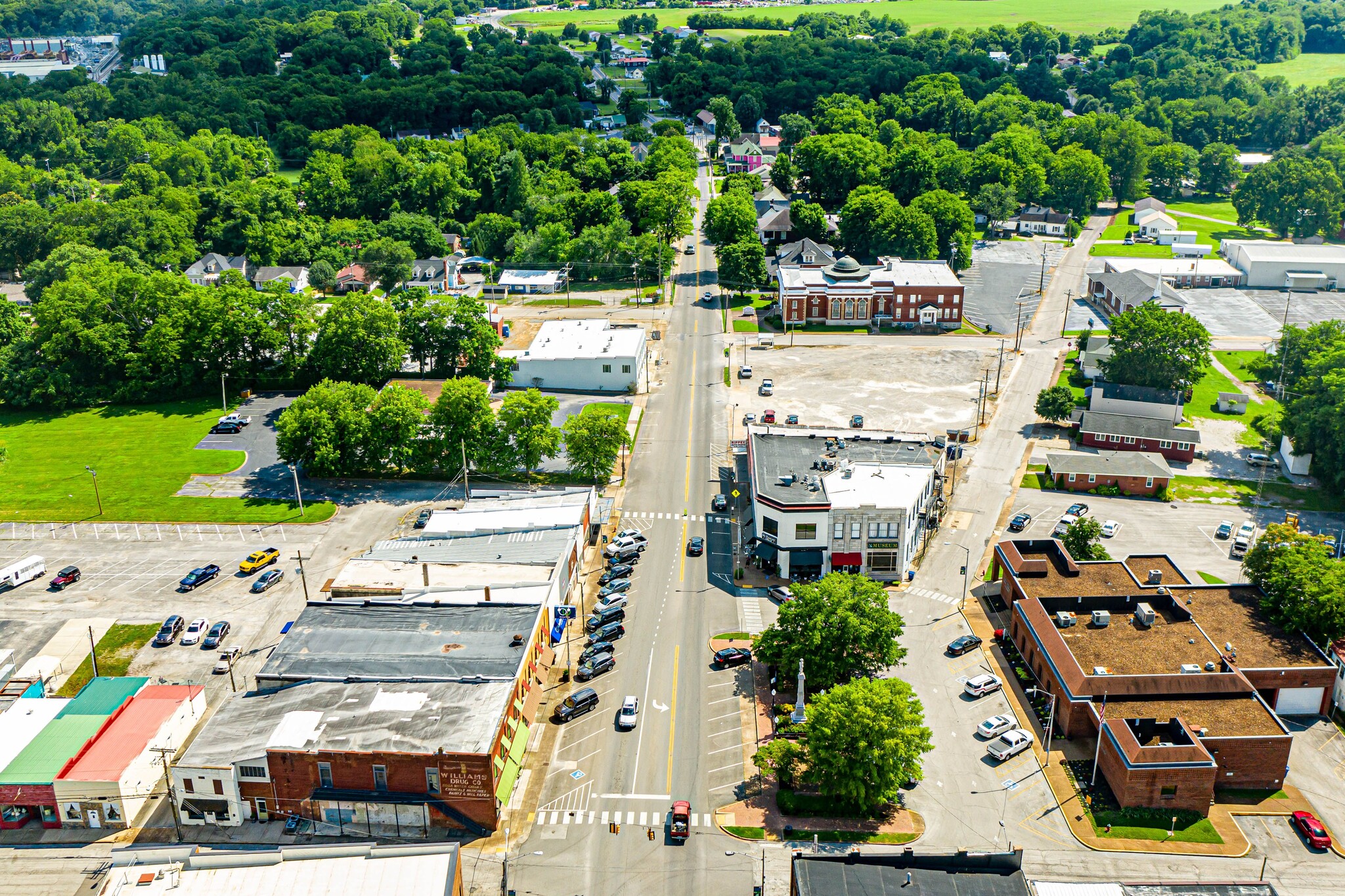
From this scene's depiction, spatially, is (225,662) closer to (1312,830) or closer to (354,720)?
(354,720)

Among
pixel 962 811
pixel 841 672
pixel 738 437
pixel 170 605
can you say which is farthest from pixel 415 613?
pixel 738 437

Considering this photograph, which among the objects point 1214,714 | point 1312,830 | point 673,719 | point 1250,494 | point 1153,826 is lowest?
point 1153,826

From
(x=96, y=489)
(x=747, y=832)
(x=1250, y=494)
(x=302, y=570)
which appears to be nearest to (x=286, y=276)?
(x=96, y=489)

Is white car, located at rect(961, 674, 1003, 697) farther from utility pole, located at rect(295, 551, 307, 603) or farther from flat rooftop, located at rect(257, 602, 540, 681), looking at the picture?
utility pole, located at rect(295, 551, 307, 603)

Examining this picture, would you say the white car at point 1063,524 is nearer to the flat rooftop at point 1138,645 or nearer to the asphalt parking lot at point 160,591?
the flat rooftop at point 1138,645

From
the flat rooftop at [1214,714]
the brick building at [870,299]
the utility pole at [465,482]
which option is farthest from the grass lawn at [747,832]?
the brick building at [870,299]

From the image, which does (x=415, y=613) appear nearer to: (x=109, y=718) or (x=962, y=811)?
(x=109, y=718)

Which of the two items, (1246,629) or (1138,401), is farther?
(1138,401)
